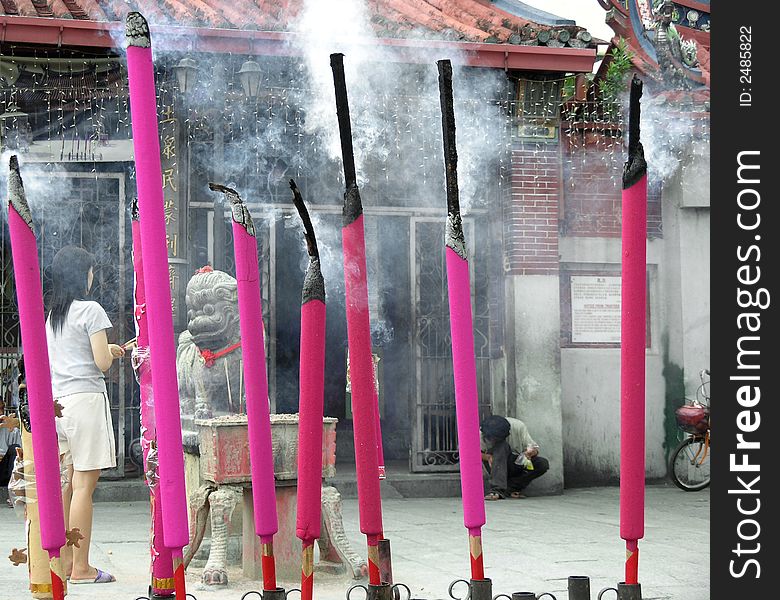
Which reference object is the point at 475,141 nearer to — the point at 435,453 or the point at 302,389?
the point at 435,453

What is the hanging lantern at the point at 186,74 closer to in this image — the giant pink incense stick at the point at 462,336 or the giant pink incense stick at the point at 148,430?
the giant pink incense stick at the point at 148,430

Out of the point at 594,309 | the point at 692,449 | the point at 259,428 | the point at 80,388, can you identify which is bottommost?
the point at 692,449

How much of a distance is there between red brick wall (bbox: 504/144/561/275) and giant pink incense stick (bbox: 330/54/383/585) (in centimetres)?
699

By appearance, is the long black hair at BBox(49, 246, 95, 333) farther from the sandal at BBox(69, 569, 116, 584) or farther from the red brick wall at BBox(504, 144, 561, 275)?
the red brick wall at BBox(504, 144, 561, 275)

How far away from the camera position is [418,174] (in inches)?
357

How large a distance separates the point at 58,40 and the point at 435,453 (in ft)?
13.6

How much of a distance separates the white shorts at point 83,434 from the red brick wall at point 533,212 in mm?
4661

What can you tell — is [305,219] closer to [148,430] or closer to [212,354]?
[148,430]

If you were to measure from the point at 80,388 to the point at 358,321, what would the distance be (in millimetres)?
3234

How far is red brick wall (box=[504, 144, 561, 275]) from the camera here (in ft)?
29.9

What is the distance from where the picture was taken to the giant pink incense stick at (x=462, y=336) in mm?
2195

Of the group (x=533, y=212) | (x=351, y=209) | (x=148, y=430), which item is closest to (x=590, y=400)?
(x=533, y=212)

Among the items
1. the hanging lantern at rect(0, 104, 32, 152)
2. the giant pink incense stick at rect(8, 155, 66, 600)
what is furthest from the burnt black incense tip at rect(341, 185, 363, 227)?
the hanging lantern at rect(0, 104, 32, 152)
